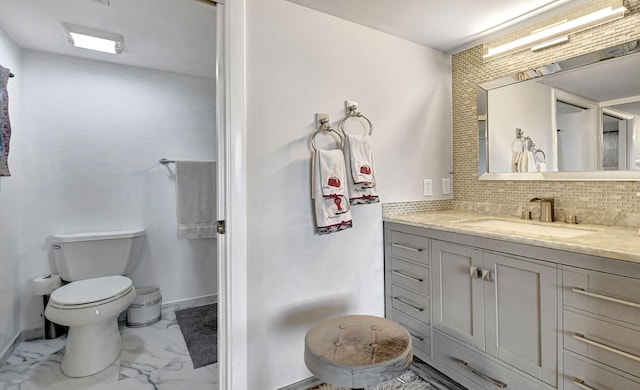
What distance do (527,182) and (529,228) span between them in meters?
0.34

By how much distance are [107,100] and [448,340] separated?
2.85 m

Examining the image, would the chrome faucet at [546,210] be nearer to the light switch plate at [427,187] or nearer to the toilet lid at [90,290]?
the light switch plate at [427,187]

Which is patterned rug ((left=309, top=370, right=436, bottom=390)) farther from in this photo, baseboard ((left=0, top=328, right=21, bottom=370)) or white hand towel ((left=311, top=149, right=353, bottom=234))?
baseboard ((left=0, top=328, right=21, bottom=370))

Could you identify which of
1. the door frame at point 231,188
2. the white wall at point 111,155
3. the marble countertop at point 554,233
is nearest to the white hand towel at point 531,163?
the marble countertop at point 554,233

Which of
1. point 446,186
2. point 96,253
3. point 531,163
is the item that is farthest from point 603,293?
point 96,253

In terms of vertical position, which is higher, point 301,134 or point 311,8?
point 311,8

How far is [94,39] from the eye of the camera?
1900 mm

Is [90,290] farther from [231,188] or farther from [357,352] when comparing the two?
[357,352]

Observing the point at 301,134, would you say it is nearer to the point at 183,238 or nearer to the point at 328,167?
the point at 328,167

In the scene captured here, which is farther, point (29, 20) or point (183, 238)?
point (183, 238)

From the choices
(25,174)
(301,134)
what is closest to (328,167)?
(301,134)

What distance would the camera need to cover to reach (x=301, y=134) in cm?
157

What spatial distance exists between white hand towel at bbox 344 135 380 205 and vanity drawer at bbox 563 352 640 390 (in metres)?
1.04

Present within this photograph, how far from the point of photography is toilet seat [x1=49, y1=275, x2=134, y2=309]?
5.47 ft
